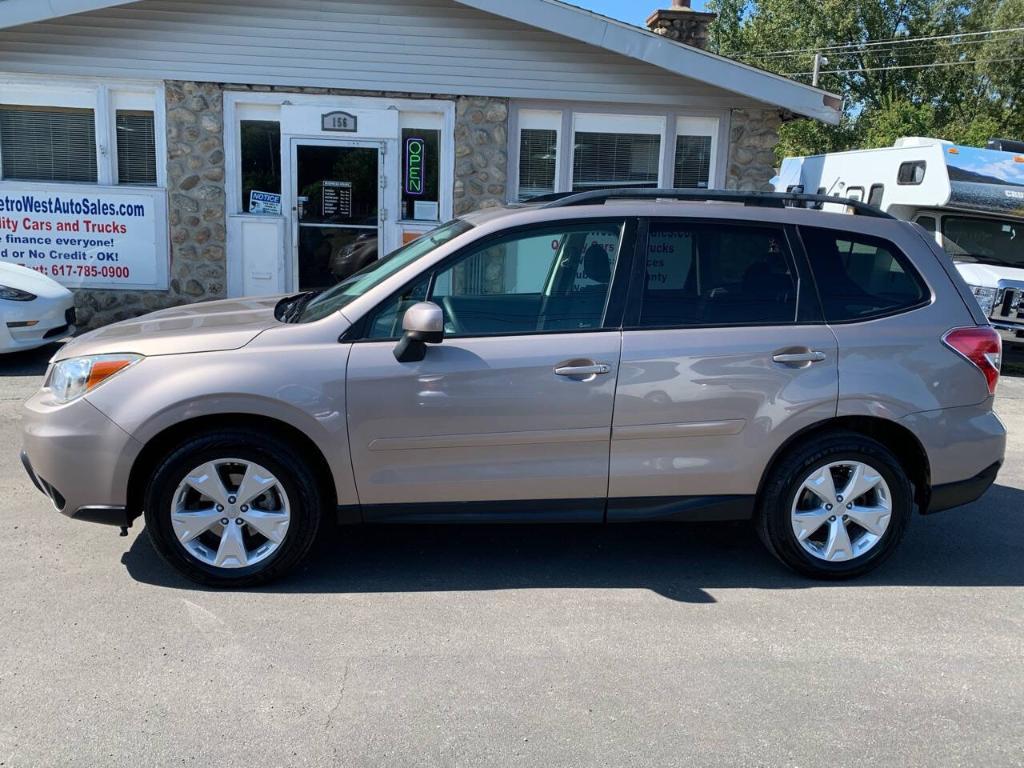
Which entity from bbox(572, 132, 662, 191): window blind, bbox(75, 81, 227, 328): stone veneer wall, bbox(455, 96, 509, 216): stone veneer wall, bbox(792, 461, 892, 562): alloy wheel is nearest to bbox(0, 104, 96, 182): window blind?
bbox(75, 81, 227, 328): stone veneer wall

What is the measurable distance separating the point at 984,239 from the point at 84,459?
1145cm

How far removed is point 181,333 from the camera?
13.9 ft

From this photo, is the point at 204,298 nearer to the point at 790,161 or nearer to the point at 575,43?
the point at 575,43

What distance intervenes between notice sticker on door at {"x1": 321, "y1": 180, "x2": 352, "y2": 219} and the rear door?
24.1 feet

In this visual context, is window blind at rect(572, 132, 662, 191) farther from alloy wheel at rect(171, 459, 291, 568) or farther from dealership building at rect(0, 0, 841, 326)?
alloy wheel at rect(171, 459, 291, 568)

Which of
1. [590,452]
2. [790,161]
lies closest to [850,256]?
[590,452]

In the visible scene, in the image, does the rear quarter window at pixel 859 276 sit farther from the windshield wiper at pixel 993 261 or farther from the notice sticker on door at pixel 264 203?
the windshield wiper at pixel 993 261

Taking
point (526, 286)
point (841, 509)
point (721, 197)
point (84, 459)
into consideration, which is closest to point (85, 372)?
point (84, 459)

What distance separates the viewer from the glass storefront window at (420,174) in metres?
11.1

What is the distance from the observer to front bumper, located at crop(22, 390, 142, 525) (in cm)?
404

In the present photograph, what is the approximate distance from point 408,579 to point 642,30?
7.98 meters

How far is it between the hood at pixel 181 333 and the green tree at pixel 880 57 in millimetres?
31732

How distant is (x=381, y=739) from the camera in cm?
313

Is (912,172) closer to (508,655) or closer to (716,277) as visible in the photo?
(716,277)
